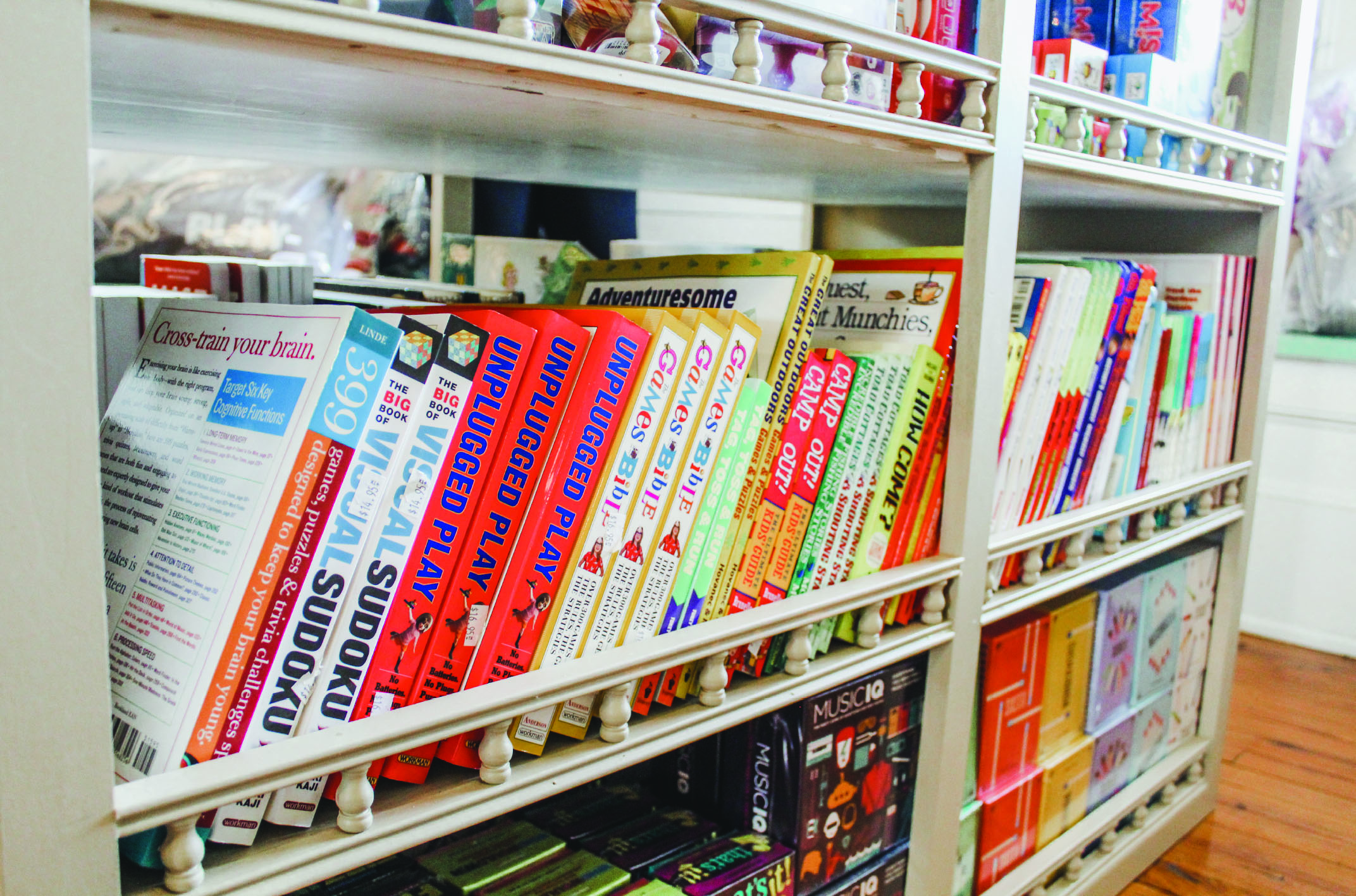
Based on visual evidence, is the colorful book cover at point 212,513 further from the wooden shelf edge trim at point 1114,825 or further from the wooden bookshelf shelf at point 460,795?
the wooden shelf edge trim at point 1114,825

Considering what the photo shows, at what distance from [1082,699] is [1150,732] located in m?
0.26

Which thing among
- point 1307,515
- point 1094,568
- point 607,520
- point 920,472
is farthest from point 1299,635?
point 607,520

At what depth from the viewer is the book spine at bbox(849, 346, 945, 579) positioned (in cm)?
87

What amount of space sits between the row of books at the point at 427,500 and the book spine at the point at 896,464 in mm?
57

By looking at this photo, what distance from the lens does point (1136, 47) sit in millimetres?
1225

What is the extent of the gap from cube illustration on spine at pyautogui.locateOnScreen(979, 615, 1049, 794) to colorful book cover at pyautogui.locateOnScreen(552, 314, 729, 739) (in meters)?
0.58

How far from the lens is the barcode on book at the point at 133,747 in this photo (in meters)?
0.51

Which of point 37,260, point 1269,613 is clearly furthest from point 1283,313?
point 37,260

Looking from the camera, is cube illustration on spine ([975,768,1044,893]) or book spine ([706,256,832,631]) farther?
cube illustration on spine ([975,768,1044,893])

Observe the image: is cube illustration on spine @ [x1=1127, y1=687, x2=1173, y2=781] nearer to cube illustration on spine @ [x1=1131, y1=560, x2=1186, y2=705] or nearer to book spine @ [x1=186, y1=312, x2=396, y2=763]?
cube illustration on spine @ [x1=1131, y1=560, x2=1186, y2=705]

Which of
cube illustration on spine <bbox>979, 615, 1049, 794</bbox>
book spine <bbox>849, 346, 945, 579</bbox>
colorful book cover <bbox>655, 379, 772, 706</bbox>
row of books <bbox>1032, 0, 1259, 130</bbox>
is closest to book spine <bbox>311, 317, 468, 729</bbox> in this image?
colorful book cover <bbox>655, 379, 772, 706</bbox>

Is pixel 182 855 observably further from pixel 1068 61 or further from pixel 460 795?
pixel 1068 61

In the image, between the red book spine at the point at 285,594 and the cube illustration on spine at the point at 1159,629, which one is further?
the cube illustration on spine at the point at 1159,629

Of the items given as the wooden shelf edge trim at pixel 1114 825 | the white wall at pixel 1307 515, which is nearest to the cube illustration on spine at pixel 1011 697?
the wooden shelf edge trim at pixel 1114 825
